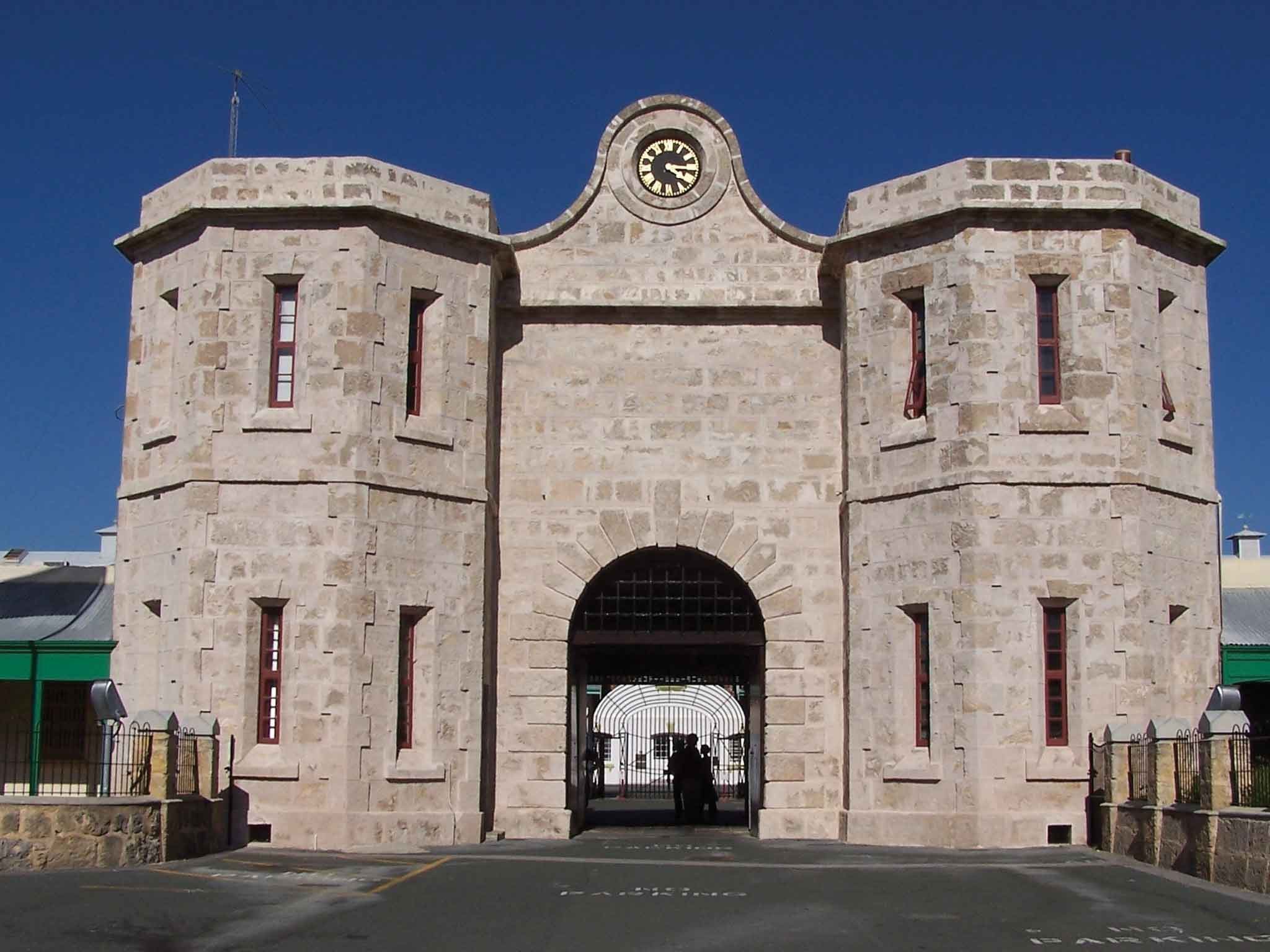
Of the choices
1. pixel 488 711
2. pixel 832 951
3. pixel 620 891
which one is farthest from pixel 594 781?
pixel 832 951

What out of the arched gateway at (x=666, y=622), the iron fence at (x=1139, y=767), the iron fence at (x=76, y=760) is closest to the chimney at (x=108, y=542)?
the iron fence at (x=76, y=760)

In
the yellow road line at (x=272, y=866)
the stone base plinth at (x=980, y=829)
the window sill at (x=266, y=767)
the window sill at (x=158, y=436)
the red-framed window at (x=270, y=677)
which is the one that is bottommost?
the yellow road line at (x=272, y=866)

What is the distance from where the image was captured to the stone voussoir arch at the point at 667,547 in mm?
20453

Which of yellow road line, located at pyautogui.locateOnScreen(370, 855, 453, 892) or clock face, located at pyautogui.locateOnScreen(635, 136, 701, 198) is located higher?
clock face, located at pyautogui.locateOnScreen(635, 136, 701, 198)

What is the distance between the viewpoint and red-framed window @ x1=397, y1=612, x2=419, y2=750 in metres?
18.9

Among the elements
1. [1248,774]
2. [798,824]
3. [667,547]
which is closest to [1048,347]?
[667,547]

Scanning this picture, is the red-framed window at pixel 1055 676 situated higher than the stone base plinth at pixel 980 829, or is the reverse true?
the red-framed window at pixel 1055 676

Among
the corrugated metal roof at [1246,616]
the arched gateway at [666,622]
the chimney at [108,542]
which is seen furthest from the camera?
the chimney at [108,542]

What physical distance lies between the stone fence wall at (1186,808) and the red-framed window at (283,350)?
10.1 meters

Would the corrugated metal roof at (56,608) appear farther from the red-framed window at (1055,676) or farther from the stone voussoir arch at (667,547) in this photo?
the red-framed window at (1055,676)

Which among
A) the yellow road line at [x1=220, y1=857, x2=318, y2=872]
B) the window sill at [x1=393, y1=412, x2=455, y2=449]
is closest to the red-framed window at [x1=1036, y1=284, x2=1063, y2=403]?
the window sill at [x1=393, y1=412, x2=455, y2=449]

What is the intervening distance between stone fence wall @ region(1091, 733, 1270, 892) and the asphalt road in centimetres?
27

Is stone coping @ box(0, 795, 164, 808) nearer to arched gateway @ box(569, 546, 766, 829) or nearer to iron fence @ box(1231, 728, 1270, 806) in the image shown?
arched gateway @ box(569, 546, 766, 829)

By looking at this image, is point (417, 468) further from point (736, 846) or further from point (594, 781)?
point (594, 781)
